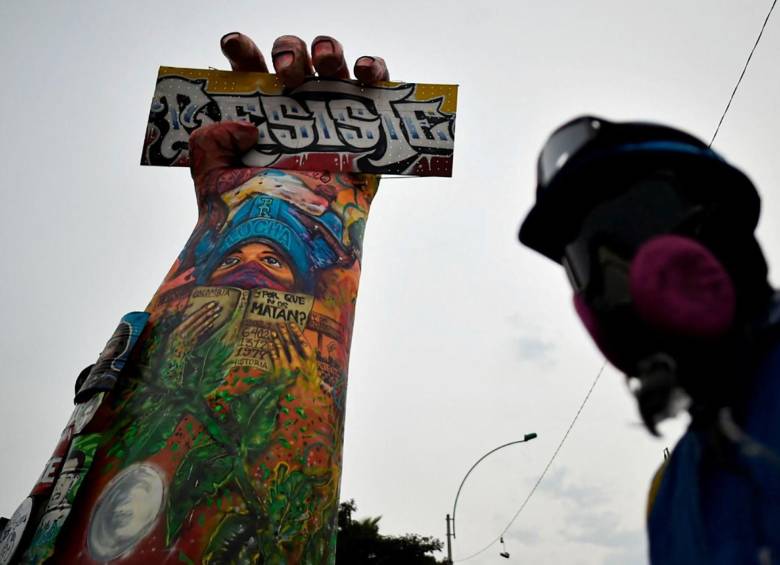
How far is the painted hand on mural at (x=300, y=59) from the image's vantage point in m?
8.77

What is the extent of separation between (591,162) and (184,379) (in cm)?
524

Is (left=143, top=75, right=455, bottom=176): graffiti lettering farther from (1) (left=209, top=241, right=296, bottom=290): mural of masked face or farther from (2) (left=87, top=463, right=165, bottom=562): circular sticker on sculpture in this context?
(2) (left=87, top=463, right=165, bottom=562): circular sticker on sculpture

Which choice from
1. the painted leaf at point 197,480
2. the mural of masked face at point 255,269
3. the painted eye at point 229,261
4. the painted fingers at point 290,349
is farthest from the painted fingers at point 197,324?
the painted leaf at point 197,480

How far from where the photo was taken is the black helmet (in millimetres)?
1920

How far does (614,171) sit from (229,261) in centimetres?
562

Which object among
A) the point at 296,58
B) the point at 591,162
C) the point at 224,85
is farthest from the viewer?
the point at 224,85

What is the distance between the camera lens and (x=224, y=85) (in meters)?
9.38

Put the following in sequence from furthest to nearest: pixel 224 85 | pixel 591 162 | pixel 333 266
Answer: pixel 224 85 → pixel 333 266 → pixel 591 162

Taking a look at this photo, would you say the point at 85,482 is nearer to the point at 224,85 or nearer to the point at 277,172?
the point at 277,172

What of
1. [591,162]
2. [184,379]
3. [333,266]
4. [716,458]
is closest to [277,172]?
[333,266]

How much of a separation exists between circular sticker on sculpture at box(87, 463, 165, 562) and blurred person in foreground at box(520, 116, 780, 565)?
4673 millimetres

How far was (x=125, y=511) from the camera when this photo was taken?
556cm

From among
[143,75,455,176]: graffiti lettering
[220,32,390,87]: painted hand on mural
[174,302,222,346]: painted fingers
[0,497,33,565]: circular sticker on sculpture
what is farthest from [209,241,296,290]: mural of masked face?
[220,32,390,87]: painted hand on mural

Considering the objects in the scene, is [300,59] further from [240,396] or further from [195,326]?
[240,396]
